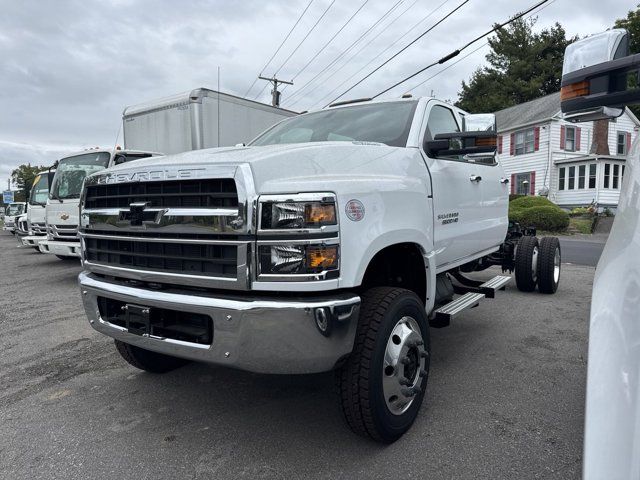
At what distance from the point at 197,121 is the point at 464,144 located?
6.33 meters

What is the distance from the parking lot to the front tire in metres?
0.18

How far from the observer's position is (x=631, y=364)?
3.65ft

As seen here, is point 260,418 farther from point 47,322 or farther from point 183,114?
point 183,114

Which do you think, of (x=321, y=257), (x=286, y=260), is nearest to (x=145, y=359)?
(x=286, y=260)

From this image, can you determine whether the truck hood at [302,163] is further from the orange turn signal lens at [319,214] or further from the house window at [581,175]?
the house window at [581,175]

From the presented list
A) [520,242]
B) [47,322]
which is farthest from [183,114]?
[520,242]

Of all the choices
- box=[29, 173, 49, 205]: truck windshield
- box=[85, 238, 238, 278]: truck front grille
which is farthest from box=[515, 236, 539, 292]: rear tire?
box=[29, 173, 49, 205]: truck windshield

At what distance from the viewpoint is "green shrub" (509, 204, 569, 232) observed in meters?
18.5

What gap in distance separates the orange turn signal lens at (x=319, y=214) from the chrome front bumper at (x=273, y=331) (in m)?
0.36

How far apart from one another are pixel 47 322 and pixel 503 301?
551 cm

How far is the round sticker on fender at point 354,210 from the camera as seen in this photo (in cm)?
228

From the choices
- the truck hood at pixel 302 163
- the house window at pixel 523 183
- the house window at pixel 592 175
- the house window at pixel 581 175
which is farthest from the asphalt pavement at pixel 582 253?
the house window at pixel 523 183

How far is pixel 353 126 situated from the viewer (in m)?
3.71

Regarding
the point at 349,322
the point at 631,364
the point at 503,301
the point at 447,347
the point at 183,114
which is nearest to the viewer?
the point at 631,364
